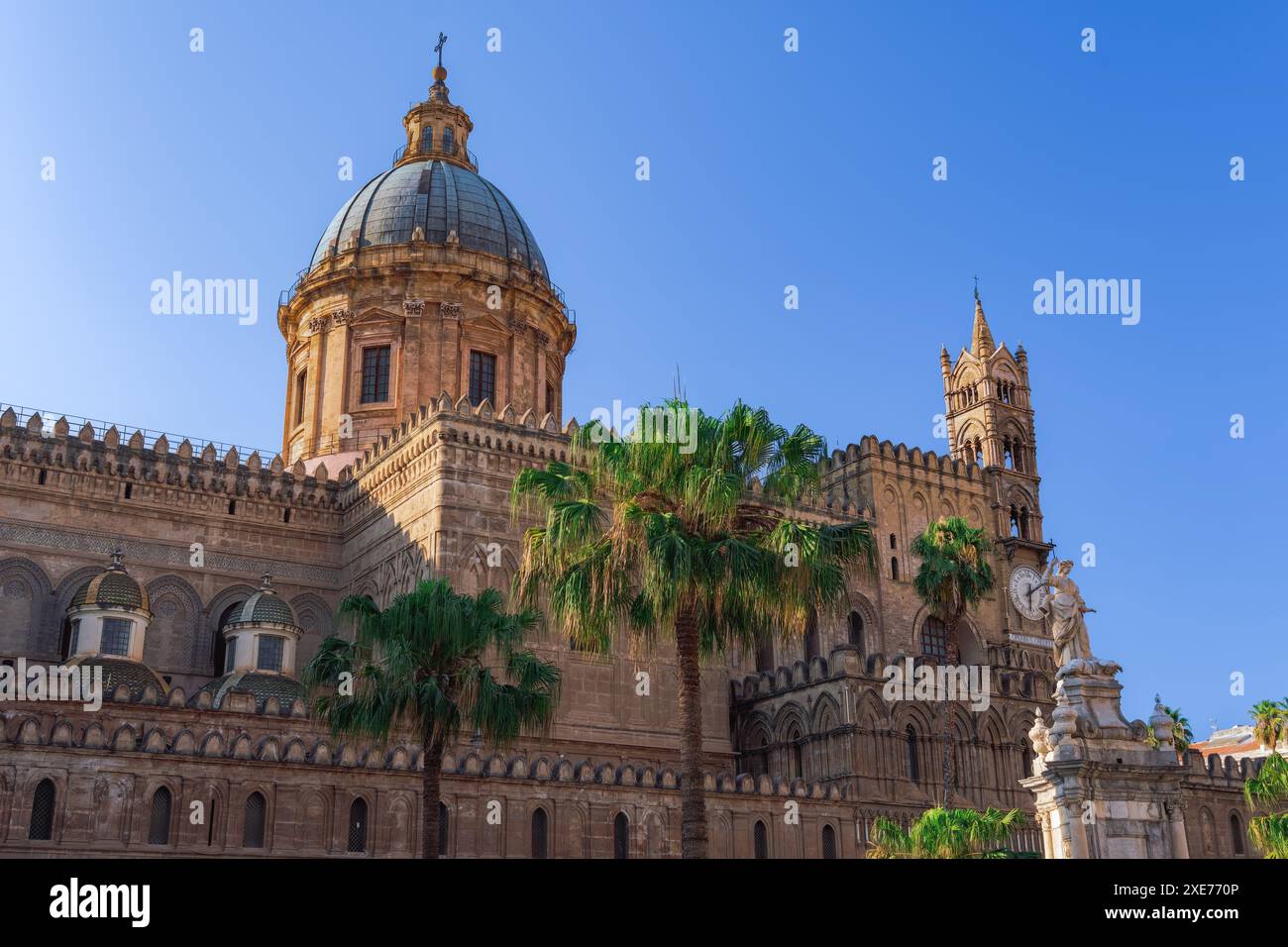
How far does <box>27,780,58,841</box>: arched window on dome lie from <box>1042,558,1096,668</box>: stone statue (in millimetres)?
18901

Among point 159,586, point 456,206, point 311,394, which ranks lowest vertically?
point 159,586

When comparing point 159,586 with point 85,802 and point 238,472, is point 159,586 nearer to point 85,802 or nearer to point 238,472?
point 238,472

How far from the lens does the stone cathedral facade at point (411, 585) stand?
2831 cm

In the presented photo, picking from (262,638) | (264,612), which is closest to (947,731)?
(262,638)

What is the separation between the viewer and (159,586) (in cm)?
3888

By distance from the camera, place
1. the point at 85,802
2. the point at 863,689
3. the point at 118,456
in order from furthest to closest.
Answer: the point at 118,456 → the point at 863,689 → the point at 85,802

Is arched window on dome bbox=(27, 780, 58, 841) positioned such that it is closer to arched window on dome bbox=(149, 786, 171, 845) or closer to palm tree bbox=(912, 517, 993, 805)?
arched window on dome bbox=(149, 786, 171, 845)

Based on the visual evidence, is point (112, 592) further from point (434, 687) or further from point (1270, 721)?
point (1270, 721)

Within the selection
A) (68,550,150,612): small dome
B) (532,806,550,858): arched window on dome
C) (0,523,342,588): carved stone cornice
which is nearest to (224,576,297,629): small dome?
(68,550,150,612): small dome

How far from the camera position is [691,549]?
1964 centimetres

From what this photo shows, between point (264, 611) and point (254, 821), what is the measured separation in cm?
841

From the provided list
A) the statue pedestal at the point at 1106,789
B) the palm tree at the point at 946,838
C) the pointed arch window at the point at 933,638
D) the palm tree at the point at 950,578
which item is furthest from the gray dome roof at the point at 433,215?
the statue pedestal at the point at 1106,789
